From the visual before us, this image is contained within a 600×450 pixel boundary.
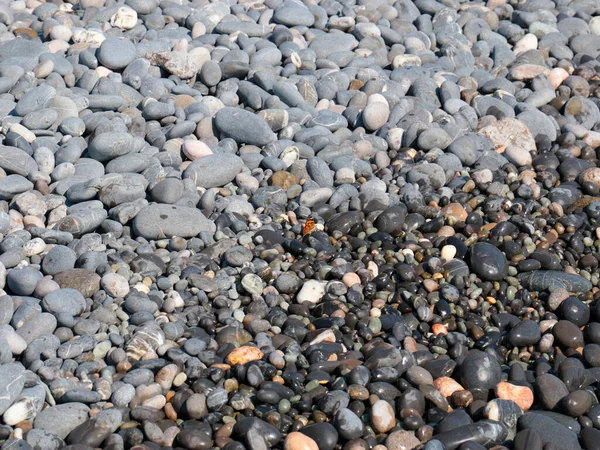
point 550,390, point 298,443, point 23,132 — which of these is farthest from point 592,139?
point 23,132

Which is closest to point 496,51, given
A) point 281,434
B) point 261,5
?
point 261,5

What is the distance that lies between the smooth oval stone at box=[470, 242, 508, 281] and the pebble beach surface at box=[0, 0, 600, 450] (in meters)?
0.02

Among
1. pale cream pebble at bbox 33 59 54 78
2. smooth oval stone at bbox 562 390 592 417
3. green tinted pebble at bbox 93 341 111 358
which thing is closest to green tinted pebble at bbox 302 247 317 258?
green tinted pebble at bbox 93 341 111 358

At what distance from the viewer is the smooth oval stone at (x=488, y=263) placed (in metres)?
4.31

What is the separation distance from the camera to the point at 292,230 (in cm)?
479

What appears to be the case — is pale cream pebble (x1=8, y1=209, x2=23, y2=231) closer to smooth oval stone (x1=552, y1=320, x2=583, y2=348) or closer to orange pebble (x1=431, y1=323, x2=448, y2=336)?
orange pebble (x1=431, y1=323, x2=448, y2=336)

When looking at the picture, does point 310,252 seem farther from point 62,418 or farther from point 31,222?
point 62,418

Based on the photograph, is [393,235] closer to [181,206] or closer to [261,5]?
[181,206]

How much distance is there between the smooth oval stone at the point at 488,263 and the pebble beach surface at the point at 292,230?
0.07 feet

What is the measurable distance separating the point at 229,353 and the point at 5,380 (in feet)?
3.30

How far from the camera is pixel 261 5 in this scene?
7.46m

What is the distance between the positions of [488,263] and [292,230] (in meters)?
1.23

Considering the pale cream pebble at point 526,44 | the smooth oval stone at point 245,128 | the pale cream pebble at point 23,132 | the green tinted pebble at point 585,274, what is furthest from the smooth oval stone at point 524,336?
the pale cream pebble at point 526,44

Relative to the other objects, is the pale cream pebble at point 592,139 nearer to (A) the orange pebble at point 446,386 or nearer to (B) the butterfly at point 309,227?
(B) the butterfly at point 309,227
